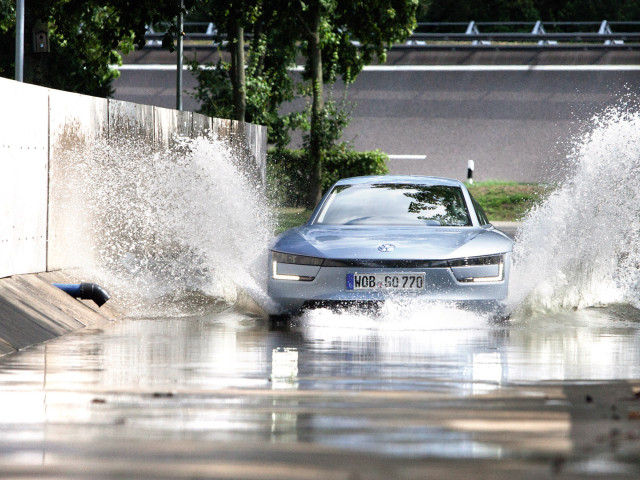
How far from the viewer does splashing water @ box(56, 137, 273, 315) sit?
13.3 m

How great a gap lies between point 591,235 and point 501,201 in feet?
72.5

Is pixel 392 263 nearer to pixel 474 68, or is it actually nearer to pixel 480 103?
pixel 480 103

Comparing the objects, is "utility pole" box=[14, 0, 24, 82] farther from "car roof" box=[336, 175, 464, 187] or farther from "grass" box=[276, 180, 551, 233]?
"car roof" box=[336, 175, 464, 187]

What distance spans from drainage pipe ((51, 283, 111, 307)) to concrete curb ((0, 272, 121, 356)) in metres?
0.07

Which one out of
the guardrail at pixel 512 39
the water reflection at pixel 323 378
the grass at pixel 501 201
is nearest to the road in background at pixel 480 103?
the guardrail at pixel 512 39

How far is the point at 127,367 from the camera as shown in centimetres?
822

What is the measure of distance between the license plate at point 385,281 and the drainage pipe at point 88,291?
2.33 metres

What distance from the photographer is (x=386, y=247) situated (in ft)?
35.5

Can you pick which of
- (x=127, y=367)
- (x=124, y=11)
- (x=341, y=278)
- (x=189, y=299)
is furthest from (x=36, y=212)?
(x=124, y=11)

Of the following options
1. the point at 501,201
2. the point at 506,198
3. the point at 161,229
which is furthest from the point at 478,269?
the point at 506,198

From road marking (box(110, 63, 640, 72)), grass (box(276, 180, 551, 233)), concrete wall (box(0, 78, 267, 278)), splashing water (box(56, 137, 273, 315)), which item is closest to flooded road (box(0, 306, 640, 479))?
concrete wall (box(0, 78, 267, 278))

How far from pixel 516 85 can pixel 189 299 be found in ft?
111

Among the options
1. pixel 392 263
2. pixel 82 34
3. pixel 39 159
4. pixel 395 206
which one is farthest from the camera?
pixel 82 34

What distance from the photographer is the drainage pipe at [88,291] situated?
1166 centimetres
